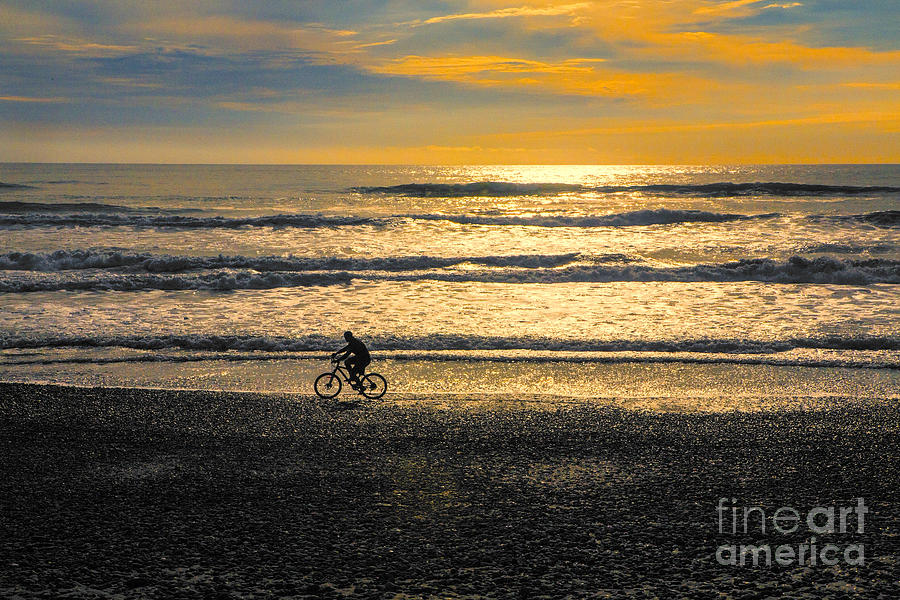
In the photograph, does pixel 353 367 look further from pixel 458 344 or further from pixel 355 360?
pixel 458 344

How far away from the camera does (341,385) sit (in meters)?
12.5

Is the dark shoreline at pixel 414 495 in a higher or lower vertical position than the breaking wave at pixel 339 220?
lower

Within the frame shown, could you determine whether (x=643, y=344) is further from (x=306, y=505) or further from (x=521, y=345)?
(x=306, y=505)

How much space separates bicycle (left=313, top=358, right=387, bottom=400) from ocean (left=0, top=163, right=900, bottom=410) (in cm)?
31

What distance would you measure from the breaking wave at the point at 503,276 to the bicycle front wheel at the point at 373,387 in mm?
13232

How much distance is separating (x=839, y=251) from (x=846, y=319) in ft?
58.8

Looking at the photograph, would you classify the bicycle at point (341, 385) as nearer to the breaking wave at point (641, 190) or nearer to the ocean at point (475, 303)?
the ocean at point (475, 303)

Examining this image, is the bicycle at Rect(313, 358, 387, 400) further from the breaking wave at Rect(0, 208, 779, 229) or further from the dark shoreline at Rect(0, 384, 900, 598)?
the breaking wave at Rect(0, 208, 779, 229)

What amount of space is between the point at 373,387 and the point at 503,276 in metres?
15.7

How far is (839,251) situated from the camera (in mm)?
34094

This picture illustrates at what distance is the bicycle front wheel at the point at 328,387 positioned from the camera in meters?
12.4

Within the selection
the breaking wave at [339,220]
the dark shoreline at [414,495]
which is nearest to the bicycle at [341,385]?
the dark shoreline at [414,495]

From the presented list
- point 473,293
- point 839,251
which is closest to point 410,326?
point 473,293

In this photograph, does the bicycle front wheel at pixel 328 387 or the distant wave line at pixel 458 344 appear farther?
the distant wave line at pixel 458 344
